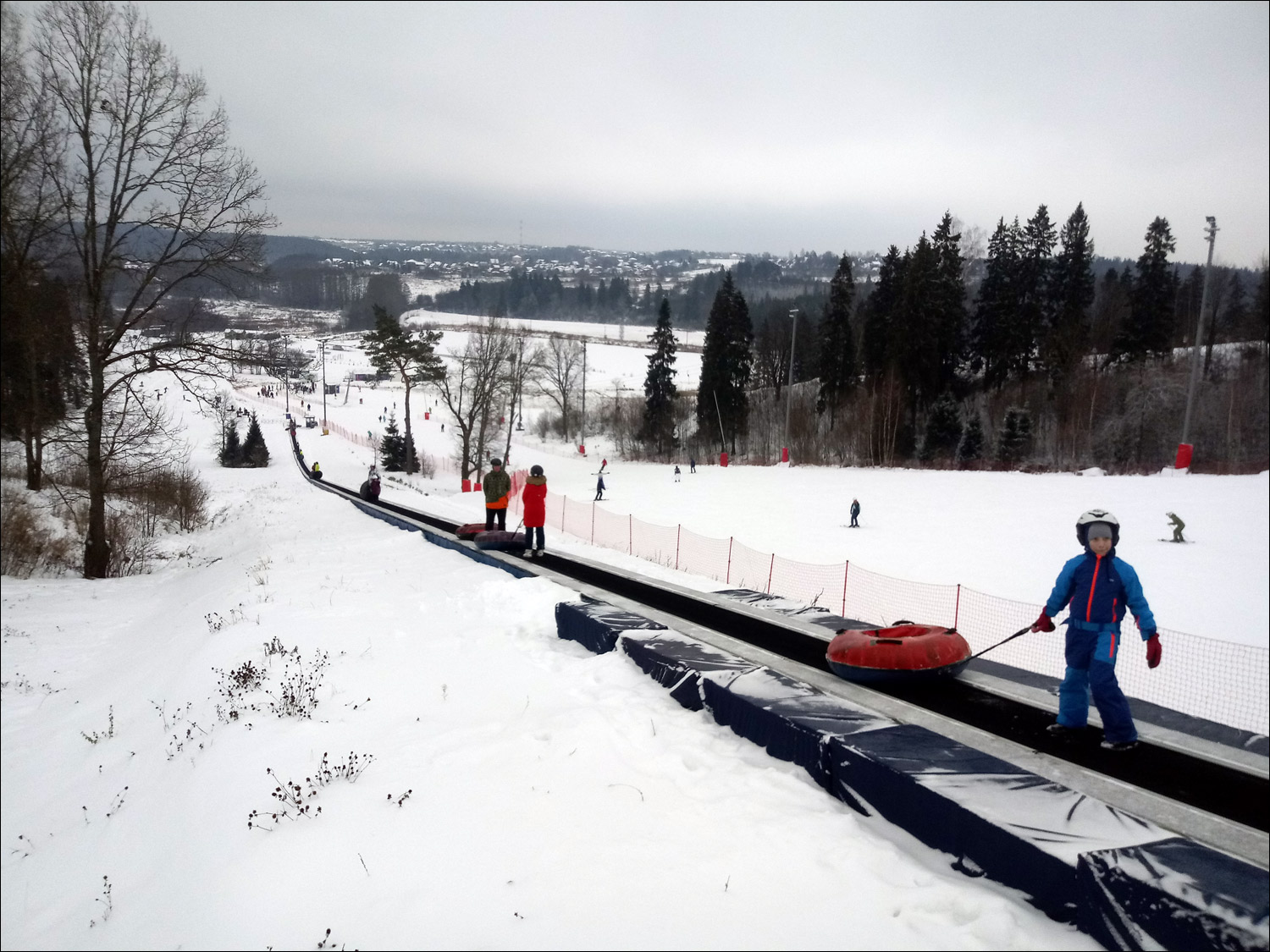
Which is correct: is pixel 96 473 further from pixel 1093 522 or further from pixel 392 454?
pixel 392 454

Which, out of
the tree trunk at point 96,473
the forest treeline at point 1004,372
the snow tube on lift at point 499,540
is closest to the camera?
→ the snow tube on lift at point 499,540

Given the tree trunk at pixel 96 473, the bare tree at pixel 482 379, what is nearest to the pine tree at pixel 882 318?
the bare tree at pixel 482 379

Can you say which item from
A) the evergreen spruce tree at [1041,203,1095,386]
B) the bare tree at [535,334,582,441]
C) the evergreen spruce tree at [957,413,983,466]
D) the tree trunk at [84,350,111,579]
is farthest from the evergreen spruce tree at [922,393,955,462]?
the tree trunk at [84,350,111,579]

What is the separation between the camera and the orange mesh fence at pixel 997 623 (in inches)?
470

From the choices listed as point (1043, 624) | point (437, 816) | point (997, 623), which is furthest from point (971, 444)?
point (437, 816)

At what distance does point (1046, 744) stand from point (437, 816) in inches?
175

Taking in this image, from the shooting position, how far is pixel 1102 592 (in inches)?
205

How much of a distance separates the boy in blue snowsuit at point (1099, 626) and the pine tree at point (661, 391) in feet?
199

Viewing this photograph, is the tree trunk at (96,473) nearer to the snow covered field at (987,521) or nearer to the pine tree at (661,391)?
the snow covered field at (987,521)

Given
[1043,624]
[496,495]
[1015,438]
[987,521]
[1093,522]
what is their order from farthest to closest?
[1015,438], [987,521], [496,495], [1043,624], [1093,522]

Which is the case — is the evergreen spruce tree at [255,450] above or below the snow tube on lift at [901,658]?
below

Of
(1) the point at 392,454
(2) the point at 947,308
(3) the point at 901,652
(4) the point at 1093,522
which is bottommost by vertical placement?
(1) the point at 392,454

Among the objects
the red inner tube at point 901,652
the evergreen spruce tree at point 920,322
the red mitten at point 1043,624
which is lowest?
the red inner tube at point 901,652

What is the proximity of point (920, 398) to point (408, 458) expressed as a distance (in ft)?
136
